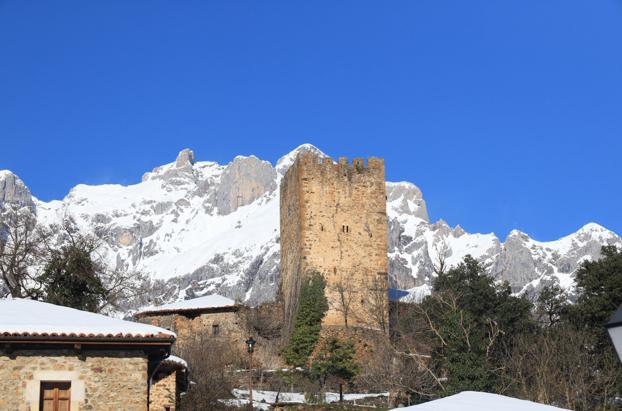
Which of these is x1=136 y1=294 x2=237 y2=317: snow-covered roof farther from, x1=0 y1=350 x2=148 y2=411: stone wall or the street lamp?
the street lamp

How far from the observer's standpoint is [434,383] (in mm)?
38656

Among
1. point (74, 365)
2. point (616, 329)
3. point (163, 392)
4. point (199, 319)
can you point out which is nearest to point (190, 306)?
point (199, 319)

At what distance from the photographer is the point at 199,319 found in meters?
51.8

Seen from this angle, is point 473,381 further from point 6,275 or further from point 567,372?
point 6,275

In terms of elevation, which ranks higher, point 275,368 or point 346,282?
point 346,282

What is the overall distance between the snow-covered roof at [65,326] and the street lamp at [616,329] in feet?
36.8

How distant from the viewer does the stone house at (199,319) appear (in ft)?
168

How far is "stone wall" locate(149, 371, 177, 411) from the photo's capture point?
25.8 metres

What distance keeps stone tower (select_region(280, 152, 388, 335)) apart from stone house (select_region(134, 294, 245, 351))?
2.74 m

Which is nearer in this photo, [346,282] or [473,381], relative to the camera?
[473,381]

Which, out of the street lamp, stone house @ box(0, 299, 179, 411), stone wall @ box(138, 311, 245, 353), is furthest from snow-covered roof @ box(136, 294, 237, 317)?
the street lamp

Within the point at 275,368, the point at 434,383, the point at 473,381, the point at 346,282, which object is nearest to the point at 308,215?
the point at 346,282

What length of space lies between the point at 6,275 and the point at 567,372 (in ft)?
70.7

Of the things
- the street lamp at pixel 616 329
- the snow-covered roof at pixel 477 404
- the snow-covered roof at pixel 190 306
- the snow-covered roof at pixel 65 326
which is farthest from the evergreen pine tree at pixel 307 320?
the street lamp at pixel 616 329
